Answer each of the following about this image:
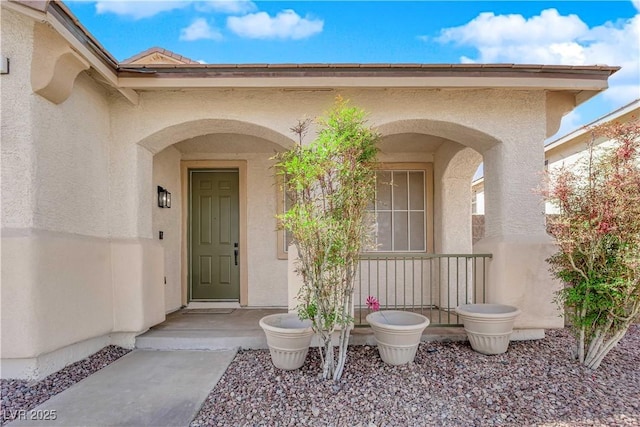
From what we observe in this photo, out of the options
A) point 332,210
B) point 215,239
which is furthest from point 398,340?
point 215,239

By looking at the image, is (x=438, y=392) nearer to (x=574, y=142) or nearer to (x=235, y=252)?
(x=235, y=252)

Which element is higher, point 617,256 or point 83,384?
point 617,256

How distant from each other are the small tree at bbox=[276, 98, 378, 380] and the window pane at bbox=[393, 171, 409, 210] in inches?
127

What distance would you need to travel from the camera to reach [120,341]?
179 inches

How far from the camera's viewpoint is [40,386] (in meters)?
3.37

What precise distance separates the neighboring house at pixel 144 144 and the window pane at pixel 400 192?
0.72 meters

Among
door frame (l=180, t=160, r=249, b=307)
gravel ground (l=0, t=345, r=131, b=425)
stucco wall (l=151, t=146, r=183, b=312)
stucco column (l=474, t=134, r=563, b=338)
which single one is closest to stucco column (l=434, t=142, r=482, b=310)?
stucco column (l=474, t=134, r=563, b=338)

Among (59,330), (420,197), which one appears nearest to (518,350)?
(420,197)

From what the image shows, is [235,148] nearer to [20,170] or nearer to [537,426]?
[20,170]

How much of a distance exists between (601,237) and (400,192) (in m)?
3.38

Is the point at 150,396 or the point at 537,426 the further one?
the point at 150,396

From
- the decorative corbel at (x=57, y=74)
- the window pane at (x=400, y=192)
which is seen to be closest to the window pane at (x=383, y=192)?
the window pane at (x=400, y=192)

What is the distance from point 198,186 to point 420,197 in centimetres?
418

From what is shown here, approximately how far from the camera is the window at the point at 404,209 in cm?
656
